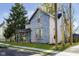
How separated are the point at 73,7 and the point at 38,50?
2.23ft

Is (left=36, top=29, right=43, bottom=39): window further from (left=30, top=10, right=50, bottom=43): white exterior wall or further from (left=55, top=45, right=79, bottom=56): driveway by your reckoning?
(left=55, top=45, right=79, bottom=56): driveway

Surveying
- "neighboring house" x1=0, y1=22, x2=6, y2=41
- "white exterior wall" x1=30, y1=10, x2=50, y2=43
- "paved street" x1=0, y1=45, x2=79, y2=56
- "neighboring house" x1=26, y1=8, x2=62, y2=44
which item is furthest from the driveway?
"neighboring house" x1=0, y1=22, x2=6, y2=41

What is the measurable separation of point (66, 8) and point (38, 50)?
62 cm

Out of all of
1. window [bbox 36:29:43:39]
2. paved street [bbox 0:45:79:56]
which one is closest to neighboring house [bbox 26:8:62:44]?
window [bbox 36:29:43:39]

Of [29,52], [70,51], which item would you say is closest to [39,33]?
[29,52]

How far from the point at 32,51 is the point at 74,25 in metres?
0.61

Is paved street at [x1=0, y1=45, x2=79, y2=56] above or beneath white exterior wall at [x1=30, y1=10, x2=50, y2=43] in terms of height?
beneath

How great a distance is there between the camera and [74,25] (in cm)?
6012

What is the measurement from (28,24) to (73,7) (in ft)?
1.94

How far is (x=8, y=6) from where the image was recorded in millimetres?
60094

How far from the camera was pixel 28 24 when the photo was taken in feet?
197

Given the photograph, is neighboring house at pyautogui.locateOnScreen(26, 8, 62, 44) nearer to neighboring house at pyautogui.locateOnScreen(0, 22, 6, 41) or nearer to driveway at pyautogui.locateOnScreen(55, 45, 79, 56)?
driveway at pyautogui.locateOnScreen(55, 45, 79, 56)

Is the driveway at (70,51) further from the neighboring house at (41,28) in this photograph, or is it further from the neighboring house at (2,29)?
the neighboring house at (2,29)

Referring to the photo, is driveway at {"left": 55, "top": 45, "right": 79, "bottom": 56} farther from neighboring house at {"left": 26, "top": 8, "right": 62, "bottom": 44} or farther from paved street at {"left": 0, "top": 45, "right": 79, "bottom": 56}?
neighboring house at {"left": 26, "top": 8, "right": 62, "bottom": 44}
